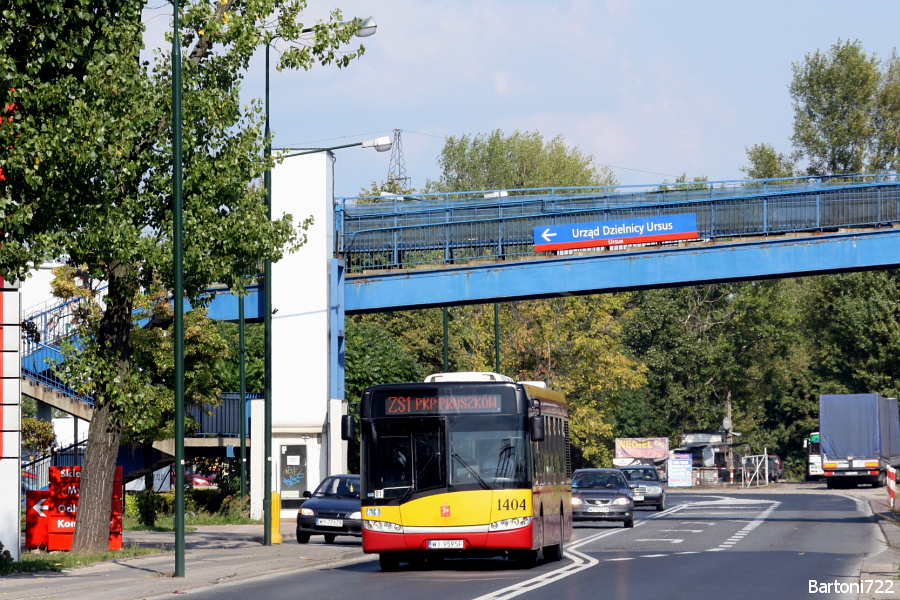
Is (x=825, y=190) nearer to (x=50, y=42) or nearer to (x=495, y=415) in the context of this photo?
(x=495, y=415)

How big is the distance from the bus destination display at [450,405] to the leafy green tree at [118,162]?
4.66m

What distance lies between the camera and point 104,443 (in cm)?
2177

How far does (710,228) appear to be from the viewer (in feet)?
121

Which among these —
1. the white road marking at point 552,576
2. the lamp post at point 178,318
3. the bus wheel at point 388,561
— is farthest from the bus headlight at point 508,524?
the lamp post at point 178,318

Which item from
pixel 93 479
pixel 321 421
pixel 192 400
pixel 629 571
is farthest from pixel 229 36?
pixel 321 421

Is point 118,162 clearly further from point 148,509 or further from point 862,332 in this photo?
point 862,332

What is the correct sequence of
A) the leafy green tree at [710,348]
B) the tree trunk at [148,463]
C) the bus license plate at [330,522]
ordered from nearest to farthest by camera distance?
the bus license plate at [330,522] → the tree trunk at [148,463] → the leafy green tree at [710,348]

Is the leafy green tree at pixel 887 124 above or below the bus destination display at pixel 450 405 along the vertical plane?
above

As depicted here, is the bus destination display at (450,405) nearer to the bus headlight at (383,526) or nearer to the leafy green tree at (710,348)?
the bus headlight at (383,526)

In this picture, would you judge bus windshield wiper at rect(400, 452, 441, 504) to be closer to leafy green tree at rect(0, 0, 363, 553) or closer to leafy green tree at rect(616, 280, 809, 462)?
leafy green tree at rect(0, 0, 363, 553)

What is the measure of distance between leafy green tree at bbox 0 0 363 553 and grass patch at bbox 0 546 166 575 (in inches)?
19.9

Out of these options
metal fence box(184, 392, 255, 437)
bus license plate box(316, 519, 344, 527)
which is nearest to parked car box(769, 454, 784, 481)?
metal fence box(184, 392, 255, 437)

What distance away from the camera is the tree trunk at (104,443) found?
70.5 ft

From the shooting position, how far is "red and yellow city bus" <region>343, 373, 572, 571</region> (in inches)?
733
